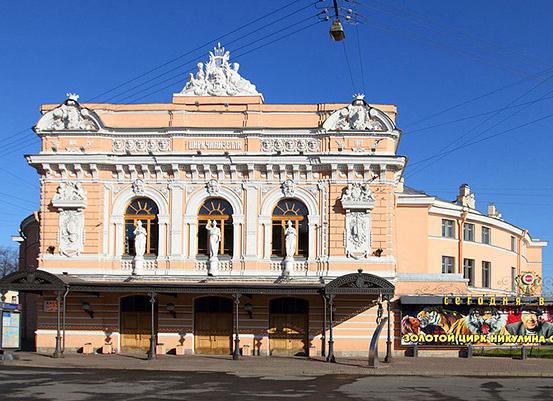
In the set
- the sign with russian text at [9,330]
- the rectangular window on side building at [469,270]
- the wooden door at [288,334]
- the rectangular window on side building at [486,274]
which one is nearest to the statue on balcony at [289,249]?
the wooden door at [288,334]

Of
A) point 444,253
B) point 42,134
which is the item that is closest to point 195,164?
point 42,134

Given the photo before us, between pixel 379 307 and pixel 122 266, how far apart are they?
11.2m

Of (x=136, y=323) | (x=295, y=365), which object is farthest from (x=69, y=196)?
(x=295, y=365)

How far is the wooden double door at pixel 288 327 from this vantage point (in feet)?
120

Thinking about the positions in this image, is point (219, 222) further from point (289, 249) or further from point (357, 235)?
point (357, 235)

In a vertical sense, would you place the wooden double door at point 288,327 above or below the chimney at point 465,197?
below

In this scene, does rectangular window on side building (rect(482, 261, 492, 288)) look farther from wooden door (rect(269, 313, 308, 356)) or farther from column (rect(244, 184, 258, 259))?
column (rect(244, 184, 258, 259))

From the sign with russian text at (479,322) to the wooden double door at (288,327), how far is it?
14.1 feet

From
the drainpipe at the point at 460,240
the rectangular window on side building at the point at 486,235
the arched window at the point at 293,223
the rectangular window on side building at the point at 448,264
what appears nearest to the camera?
the arched window at the point at 293,223

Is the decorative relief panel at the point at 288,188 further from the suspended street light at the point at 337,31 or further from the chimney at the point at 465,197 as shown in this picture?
the chimney at the point at 465,197

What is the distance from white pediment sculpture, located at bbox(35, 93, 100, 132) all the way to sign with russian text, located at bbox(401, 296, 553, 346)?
1594 cm

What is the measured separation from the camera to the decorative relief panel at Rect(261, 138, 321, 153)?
3697cm

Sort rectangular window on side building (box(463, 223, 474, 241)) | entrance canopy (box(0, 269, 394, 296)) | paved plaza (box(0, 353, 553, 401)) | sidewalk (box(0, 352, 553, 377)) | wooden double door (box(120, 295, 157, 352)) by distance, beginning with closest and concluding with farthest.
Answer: paved plaza (box(0, 353, 553, 401)) < sidewalk (box(0, 352, 553, 377)) < entrance canopy (box(0, 269, 394, 296)) < wooden double door (box(120, 295, 157, 352)) < rectangular window on side building (box(463, 223, 474, 241))

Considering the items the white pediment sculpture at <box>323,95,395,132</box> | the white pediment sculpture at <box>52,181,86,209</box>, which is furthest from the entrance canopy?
the white pediment sculpture at <box>323,95,395,132</box>
